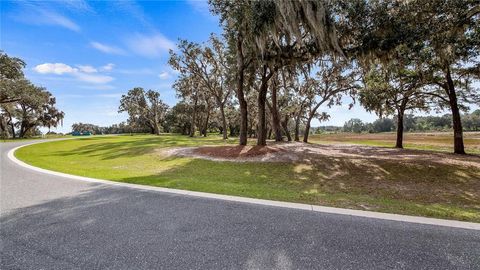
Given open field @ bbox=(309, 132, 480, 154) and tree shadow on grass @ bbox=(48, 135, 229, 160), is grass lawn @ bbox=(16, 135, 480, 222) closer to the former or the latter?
tree shadow on grass @ bbox=(48, 135, 229, 160)

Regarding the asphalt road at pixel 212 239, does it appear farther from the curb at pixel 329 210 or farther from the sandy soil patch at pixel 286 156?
the sandy soil patch at pixel 286 156

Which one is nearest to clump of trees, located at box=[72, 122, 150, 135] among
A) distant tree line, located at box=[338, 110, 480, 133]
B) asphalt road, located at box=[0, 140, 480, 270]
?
asphalt road, located at box=[0, 140, 480, 270]

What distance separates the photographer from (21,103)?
116 ft

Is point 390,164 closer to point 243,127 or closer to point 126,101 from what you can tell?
point 243,127

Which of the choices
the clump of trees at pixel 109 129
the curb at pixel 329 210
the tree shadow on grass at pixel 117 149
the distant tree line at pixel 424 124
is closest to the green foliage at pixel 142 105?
the clump of trees at pixel 109 129

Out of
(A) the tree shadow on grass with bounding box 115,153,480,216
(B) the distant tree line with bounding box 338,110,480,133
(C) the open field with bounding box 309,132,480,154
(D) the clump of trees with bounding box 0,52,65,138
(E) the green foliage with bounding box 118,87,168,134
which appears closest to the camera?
(A) the tree shadow on grass with bounding box 115,153,480,216

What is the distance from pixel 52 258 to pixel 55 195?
345 cm

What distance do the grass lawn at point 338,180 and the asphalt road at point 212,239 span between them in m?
1.22

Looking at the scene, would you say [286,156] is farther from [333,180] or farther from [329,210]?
[329,210]

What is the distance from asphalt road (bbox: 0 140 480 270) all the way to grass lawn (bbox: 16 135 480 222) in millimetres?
1218

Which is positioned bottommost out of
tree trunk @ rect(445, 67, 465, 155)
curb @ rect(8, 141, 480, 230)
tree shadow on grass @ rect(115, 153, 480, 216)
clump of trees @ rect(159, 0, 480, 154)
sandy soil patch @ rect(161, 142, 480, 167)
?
tree shadow on grass @ rect(115, 153, 480, 216)

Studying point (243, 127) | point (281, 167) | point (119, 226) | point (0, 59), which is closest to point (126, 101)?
point (0, 59)

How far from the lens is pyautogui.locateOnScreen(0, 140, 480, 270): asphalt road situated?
2.75 meters

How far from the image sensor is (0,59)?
82.2 ft
